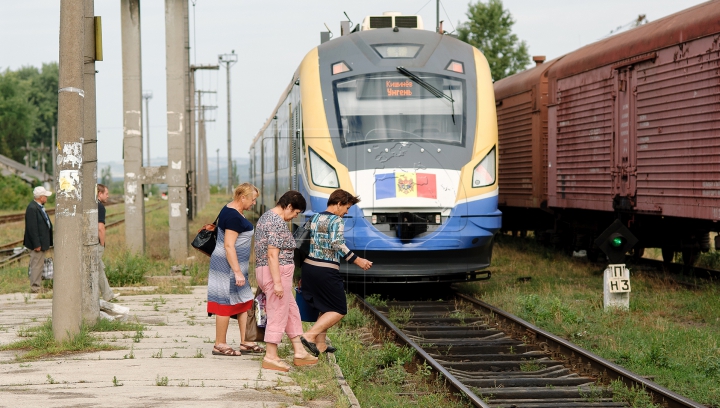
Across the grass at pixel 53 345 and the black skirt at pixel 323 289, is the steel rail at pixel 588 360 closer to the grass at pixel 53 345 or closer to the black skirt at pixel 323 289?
the black skirt at pixel 323 289

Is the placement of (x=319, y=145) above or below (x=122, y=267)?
above

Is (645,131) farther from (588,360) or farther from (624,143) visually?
(588,360)

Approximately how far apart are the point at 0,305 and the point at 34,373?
5.55 meters

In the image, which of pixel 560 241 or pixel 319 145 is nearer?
pixel 319 145

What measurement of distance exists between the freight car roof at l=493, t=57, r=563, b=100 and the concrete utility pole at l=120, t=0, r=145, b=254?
7.91 m

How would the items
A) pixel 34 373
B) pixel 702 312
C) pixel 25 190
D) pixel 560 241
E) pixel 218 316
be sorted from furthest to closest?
pixel 25 190
pixel 560 241
pixel 702 312
pixel 218 316
pixel 34 373

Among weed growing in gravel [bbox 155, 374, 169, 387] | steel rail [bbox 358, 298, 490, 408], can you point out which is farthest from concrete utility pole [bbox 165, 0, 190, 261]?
weed growing in gravel [bbox 155, 374, 169, 387]

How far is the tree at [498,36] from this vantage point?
62.1m

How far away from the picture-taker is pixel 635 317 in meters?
11.3

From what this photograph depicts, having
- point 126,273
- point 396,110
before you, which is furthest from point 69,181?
point 126,273

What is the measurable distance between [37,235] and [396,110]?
584cm

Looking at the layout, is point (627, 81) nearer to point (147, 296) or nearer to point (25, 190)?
point (147, 296)

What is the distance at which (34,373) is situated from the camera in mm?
7770

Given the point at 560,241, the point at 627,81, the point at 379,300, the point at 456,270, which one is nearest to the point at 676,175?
the point at 627,81
